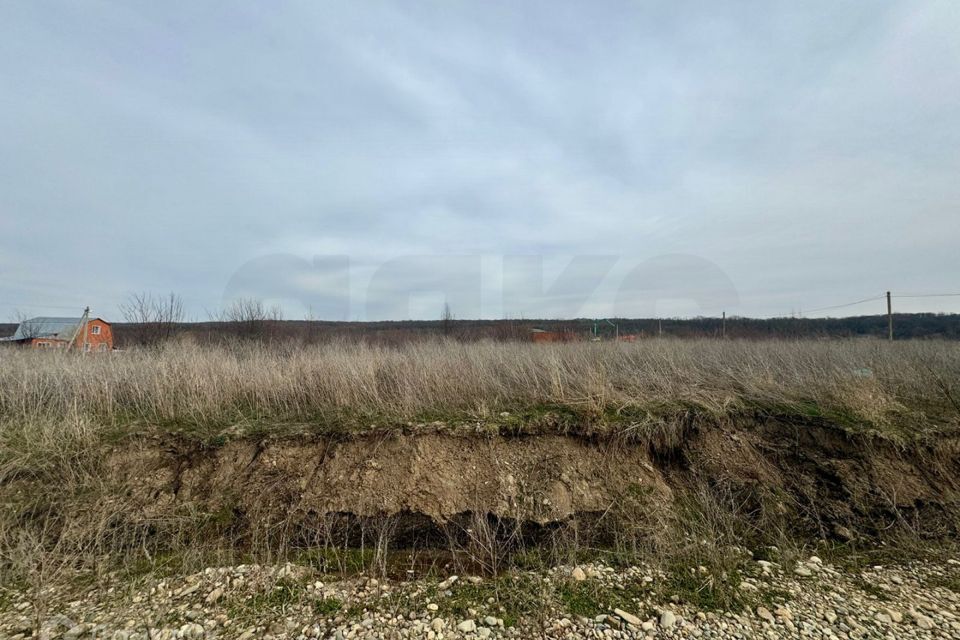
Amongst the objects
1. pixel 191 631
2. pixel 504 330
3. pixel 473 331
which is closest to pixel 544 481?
pixel 191 631

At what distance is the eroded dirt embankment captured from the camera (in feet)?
12.9

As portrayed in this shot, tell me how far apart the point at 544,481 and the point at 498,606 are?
5.40 feet

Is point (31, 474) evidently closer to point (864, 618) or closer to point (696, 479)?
point (696, 479)

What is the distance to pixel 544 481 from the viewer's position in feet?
14.1

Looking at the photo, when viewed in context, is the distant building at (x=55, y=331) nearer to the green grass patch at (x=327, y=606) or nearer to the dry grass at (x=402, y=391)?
the dry grass at (x=402, y=391)

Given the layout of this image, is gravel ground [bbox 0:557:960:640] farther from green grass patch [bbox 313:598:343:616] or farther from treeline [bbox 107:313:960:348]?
treeline [bbox 107:313:960:348]

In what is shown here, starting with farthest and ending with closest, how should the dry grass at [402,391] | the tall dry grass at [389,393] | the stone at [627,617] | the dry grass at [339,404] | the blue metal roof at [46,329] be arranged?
the blue metal roof at [46,329] < the dry grass at [402,391] < the tall dry grass at [389,393] < the dry grass at [339,404] < the stone at [627,617]

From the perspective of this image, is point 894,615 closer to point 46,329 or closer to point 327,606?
point 327,606

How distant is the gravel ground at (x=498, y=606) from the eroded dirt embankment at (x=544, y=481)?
674mm

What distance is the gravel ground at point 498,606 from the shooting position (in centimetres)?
259

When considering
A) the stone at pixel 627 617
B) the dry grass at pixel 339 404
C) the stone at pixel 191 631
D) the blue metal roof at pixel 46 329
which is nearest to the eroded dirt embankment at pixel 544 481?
the dry grass at pixel 339 404

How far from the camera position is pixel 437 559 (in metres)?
3.54

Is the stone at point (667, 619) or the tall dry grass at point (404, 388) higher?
the tall dry grass at point (404, 388)

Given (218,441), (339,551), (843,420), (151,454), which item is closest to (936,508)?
(843,420)
